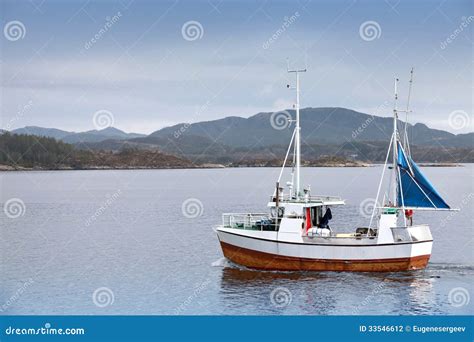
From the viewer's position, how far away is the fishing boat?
1422 inches

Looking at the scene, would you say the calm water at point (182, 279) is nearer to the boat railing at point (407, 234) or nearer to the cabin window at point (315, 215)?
the boat railing at point (407, 234)

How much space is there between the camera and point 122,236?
186 ft

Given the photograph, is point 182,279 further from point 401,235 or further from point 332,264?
point 401,235

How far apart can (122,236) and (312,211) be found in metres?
23.9

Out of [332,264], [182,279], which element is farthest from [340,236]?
[182,279]

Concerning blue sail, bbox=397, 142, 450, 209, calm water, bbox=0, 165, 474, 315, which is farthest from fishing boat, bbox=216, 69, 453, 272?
calm water, bbox=0, 165, 474, 315

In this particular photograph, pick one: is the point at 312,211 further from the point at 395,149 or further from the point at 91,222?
the point at 91,222

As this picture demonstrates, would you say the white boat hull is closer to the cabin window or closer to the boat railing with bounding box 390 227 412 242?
the boat railing with bounding box 390 227 412 242

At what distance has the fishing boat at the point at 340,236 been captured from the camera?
36.1m

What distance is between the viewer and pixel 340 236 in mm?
37188

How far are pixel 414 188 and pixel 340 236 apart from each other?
16.4 ft

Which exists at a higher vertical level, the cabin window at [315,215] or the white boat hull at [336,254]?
the cabin window at [315,215]

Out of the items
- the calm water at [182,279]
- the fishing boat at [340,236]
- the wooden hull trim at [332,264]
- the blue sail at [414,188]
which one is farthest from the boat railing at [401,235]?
the calm water at [182,279]

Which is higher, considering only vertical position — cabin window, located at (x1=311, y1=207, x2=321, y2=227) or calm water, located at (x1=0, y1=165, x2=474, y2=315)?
cabin window, located at (x1=311, y1=207, x2=321, y2=227)
